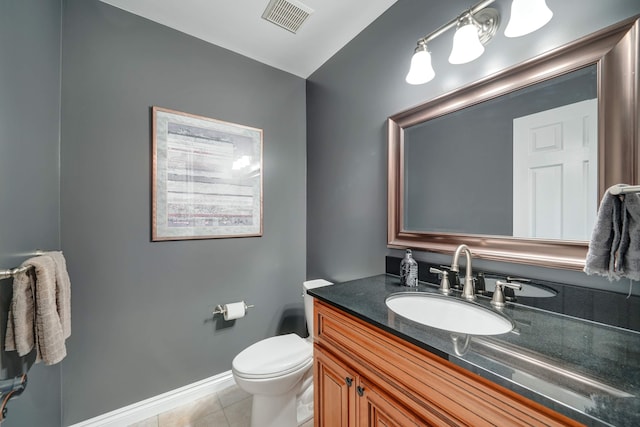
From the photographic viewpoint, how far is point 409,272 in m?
1.23

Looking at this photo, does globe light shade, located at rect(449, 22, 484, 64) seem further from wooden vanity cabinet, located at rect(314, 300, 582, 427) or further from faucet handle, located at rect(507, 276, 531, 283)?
wooden vanity cabinet, located at rect(314, 300, 582, 427)

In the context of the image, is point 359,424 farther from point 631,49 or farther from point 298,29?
point 298,29

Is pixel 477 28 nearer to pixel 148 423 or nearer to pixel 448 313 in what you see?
pixel 448 313

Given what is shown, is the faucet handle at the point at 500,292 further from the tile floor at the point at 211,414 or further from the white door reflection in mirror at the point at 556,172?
the tile floor at the point at 211,414

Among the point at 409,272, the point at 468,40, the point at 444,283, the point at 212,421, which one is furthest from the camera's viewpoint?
the point at 212,421

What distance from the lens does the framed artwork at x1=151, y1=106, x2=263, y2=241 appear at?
1569 mm

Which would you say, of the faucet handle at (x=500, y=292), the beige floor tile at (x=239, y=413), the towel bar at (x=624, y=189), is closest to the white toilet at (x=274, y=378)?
the beige floor tile at (x=239, y=413)

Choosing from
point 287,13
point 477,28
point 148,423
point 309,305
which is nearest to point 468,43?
point 477,28

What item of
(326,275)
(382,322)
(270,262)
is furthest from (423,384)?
(270,262)

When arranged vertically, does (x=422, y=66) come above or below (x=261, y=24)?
below

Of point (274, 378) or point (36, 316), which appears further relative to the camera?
point (274, 378)

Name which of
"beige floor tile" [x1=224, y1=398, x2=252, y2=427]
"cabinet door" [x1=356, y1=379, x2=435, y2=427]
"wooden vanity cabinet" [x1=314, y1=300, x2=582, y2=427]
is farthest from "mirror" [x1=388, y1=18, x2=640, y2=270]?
"beige floor tile" [x1=224, y1=398, x2=252, y2=427]

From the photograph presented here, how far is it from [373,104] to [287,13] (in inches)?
29.7

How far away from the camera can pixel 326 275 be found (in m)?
1.98
